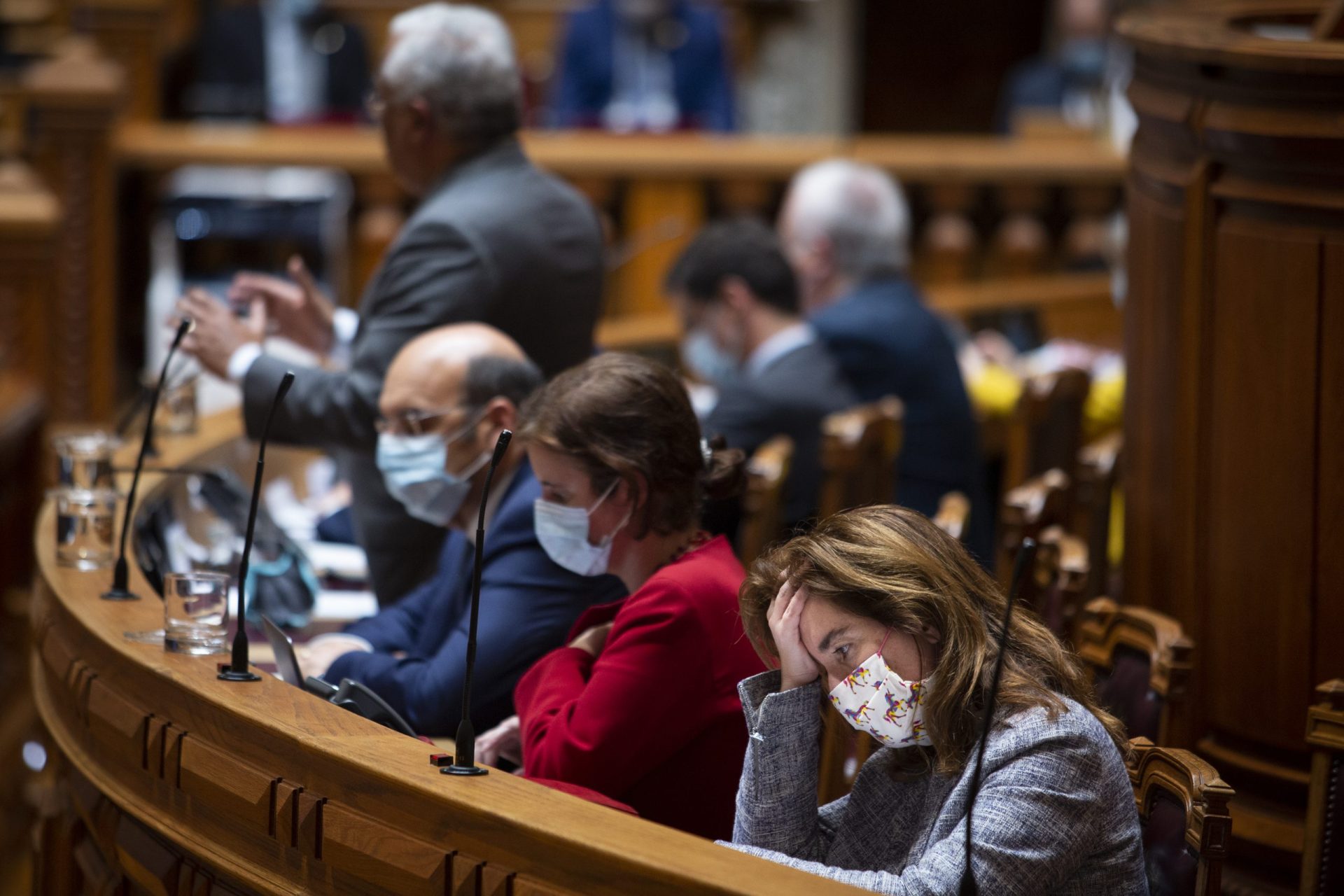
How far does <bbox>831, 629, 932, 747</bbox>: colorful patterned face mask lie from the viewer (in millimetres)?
1774

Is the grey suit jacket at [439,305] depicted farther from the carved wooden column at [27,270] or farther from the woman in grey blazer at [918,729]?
the carved wooden column at [27,270]

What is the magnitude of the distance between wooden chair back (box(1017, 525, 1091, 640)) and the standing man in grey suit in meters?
1.02

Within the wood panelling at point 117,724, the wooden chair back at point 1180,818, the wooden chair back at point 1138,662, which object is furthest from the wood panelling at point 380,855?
the wooden chair back at point 1138,662

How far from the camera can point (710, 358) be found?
4453 mm

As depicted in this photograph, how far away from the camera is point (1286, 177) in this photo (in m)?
2.55

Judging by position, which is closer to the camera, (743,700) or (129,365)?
(743,700)

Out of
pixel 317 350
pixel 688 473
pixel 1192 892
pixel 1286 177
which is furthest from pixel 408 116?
pixel 1192 892

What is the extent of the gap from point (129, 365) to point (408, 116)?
2.55 meters

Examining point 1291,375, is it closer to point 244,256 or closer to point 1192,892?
point 1192,892

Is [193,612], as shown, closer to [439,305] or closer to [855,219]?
[439,305]

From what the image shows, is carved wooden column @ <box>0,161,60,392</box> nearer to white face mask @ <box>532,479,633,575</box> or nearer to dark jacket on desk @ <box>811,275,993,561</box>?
dark jacket on desk @ <box>811,275,993,561</box>

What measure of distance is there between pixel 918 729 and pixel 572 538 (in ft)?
2.30

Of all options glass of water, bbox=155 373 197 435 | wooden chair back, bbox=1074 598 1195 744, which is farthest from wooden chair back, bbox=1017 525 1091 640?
glass of water, bbox=155 373 197 435

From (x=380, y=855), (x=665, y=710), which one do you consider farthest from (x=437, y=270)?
(x=380, y=855)
